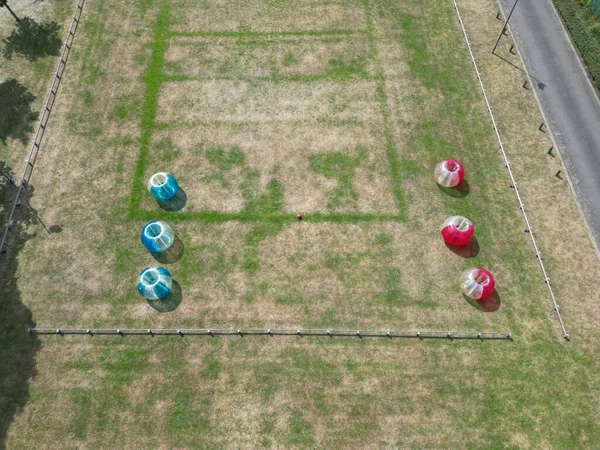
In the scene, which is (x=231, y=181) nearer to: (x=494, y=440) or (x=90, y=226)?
(x=90, y=226)

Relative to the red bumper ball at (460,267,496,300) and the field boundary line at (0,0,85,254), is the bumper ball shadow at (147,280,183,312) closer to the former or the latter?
the field boundary line at (0,0,85,254)

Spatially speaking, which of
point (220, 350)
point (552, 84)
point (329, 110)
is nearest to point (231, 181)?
point (329, 110)

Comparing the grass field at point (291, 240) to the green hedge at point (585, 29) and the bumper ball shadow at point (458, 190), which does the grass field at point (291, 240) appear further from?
the green hedge at point (585, 29)

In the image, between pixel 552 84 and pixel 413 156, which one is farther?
pixel 552 84

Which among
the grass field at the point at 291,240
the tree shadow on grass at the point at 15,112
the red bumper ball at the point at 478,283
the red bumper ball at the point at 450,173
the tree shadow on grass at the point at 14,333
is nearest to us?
the grass field at the point at 291,240

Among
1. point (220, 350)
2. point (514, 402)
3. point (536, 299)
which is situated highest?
point (536, 299)

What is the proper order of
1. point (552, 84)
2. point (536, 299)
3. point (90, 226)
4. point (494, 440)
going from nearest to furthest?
point (494, 440) → point (536, 299) → point (90, 226) → point (552, 84)

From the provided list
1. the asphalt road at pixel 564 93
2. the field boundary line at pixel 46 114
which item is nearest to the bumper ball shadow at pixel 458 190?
the asphalt road at pixel 564 93
